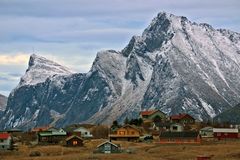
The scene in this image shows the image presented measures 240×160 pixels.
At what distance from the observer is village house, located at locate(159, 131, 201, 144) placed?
17075 cm

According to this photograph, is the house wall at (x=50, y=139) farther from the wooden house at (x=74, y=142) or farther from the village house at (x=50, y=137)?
the wooden house at (x=74, y=142)

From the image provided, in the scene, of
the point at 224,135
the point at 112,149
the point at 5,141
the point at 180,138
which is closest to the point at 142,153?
the point at 112,149

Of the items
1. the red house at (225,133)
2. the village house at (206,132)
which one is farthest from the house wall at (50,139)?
the red house at (225,133)

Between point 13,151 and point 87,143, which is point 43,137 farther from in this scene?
point 13,151

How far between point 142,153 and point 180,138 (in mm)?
31526

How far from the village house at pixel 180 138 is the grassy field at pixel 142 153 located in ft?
38.5

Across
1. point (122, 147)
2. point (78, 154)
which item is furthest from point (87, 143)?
point (78, 154)

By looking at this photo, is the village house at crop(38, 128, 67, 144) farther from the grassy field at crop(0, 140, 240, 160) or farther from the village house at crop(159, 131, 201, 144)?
the village house at crop(159, 131, 201, 144)

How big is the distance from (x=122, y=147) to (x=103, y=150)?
40.5ft

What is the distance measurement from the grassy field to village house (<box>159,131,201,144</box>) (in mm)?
11731

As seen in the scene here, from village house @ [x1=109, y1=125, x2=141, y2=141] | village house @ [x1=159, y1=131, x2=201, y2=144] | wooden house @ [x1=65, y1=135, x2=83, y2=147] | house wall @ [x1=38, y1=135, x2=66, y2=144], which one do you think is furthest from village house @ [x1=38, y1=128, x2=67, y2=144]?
village house @ [x1=159, y1=131, x2=201, y2=144]

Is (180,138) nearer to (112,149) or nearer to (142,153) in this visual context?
(112,149)

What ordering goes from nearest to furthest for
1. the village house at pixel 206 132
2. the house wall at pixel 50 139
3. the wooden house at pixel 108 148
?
1. the wooden house at pixel 108 148
2. the village house at pixel 206 132
3. the house wall at pixel 50 139

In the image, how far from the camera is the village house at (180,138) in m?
171
